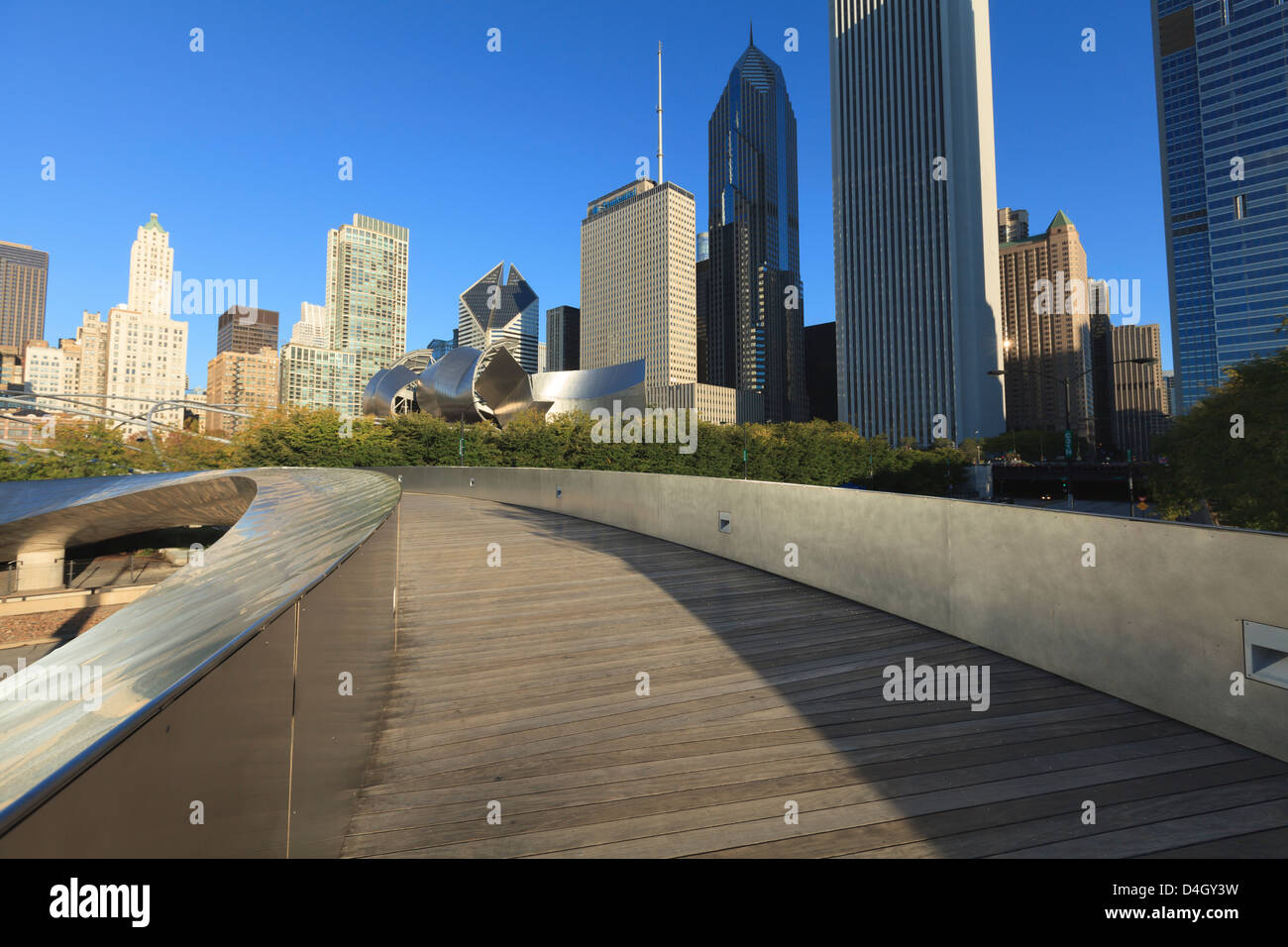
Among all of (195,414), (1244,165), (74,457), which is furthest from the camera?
(195,414)

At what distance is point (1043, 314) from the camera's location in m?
182

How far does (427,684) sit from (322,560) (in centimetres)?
248

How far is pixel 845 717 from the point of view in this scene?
4.27m

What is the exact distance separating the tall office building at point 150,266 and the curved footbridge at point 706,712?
677 feet

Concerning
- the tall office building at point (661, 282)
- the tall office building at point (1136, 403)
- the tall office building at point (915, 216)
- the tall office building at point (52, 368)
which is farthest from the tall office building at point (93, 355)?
the tall office building at point (1136, 403)

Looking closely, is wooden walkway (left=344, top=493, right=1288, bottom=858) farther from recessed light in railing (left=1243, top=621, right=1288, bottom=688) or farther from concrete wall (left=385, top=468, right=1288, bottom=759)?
recessed light in railing (left=1243, top=621, right=1288, bottom=688)

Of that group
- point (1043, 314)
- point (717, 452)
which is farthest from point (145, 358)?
point (1043, 314)

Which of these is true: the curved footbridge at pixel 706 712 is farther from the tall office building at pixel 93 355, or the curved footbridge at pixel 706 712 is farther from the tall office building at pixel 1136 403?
the tall office building at pixel 1136 403

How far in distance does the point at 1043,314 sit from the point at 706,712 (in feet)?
712

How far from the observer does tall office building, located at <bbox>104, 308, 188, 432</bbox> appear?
130 meters

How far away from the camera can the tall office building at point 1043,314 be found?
173 meters

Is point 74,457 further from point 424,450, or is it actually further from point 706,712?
point 706,712

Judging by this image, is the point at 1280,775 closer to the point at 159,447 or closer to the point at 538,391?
the point at 159,447
